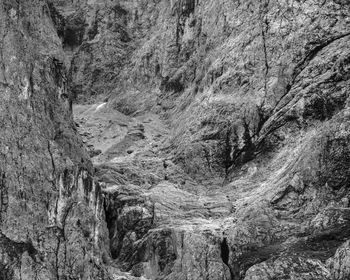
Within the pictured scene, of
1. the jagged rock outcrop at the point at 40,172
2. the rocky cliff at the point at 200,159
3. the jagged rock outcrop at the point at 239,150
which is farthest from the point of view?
the jagged rock outcrop at the point at 40,172

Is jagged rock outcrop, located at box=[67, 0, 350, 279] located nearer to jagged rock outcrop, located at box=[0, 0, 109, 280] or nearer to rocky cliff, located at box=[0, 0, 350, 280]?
rocky cliff, located at box=[0, 0, 350, 280]

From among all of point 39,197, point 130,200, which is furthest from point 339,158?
point 39,197

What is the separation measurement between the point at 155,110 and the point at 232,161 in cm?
1576

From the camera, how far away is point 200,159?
47.9m

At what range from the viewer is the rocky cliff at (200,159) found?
123 ft

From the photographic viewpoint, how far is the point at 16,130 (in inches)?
1618

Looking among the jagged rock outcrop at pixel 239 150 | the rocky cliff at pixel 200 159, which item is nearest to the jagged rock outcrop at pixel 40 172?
the rocky cliff at pixel 200 159

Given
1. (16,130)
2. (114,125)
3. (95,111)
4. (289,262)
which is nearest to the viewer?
(289,262)

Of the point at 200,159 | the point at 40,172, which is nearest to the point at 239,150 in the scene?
the point at 200,159

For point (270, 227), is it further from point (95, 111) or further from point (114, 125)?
point (95, 111)

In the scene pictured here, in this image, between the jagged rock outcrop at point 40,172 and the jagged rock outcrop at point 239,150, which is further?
the jagged rock outcrop at point 40,172

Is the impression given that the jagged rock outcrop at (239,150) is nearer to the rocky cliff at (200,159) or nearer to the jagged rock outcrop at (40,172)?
the rocky cliff at (200,159)

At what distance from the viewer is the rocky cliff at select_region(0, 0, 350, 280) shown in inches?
1478

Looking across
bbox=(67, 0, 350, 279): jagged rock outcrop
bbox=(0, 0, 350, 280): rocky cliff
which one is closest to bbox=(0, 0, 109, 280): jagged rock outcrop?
bbox=(0, 0, 350, 280): rocky cliff
